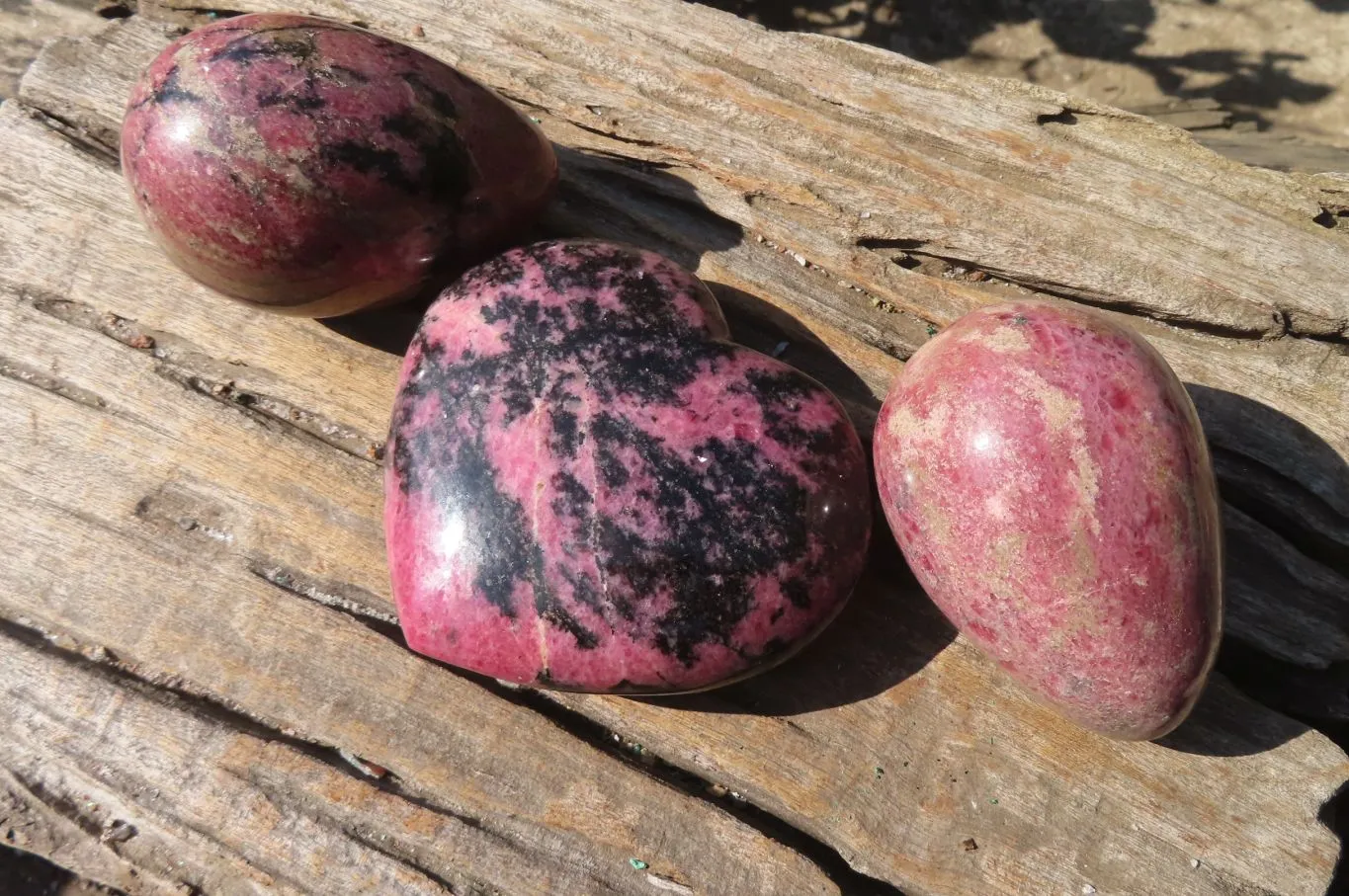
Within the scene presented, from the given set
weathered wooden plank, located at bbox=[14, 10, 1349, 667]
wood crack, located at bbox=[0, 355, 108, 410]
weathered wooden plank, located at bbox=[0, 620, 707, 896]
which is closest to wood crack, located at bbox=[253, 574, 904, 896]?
weathered wooden plank, located at bbox=[0, 620, 707, 896]

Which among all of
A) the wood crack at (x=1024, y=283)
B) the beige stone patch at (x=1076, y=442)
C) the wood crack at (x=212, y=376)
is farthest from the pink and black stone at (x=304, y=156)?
the beige stone patch at (x=1076, y=442)

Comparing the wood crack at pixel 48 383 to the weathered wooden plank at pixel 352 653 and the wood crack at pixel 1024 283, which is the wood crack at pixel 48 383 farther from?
the wood crack at pixel 1024 283

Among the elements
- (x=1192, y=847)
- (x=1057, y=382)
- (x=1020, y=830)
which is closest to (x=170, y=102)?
(x=1057, y=382)

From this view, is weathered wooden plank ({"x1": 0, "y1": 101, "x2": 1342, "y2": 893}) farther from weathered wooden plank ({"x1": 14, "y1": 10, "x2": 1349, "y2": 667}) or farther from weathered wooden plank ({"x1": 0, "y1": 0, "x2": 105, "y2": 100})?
weathered wooden plank ({"x1": 0, "y1": 0, "x2": 105, "y2": 100})

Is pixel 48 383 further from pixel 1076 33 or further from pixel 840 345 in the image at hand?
pixel 1076 33

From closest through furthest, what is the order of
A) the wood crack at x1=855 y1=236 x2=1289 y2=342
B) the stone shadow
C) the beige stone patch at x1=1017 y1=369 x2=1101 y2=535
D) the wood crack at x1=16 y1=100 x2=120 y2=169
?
1. the beige stone patch at x1=1017 y1=369 x2=1101 y2=535
2. the wood crack at x1=855 y1=236 x2=1289 y2=342
3. the wood crack at x1=16 y1=100 x2=120 y2=169
4. the stone shadow
